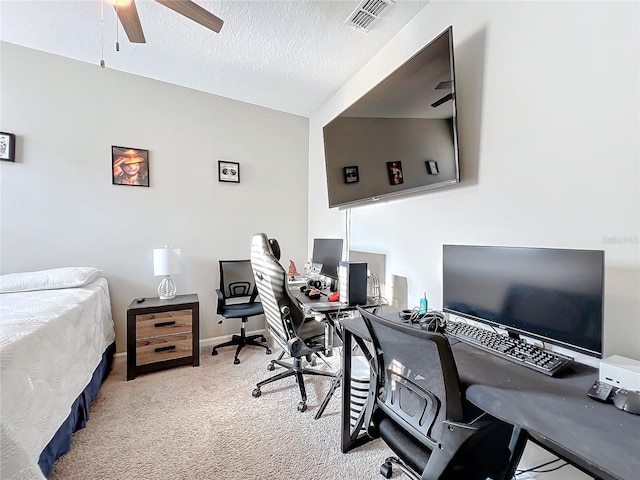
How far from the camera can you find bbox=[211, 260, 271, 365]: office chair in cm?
287

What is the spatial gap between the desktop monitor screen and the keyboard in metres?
1.25

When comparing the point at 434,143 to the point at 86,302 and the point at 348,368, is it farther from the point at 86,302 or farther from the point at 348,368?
the point at 86,302

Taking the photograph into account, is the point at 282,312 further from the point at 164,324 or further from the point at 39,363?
the point at 164,324

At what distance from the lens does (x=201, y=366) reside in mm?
2650

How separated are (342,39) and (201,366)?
3.23m

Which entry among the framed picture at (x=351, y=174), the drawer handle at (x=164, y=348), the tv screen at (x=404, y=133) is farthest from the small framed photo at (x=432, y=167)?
Answer: the drawer handle at (x=164, y=348)

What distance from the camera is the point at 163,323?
8.29 feet

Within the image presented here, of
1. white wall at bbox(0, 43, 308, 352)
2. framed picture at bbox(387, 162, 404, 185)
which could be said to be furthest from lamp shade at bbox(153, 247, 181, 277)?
framed picture at bbox(387, 162, 404, 185)

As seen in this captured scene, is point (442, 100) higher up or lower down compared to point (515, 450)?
higher up

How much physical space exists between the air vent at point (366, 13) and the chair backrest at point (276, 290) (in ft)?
5.76

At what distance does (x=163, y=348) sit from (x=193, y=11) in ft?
8.63

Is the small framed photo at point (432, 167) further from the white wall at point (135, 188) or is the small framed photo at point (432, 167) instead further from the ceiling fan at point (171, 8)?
the white wall at point (135, 188)

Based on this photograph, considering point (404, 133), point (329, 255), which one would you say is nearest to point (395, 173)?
point (404, 133)

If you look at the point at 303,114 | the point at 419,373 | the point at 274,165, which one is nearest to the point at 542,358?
the point at 419,373
